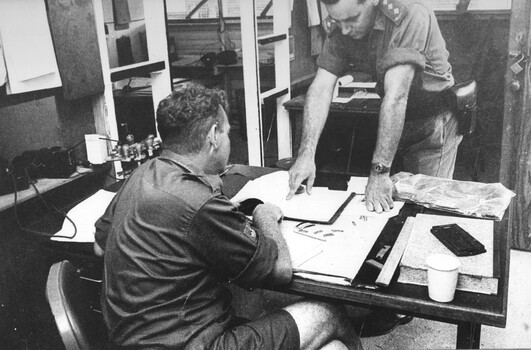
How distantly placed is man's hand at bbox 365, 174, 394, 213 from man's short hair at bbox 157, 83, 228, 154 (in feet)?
2.20

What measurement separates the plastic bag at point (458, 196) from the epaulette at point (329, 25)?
2.23 ft

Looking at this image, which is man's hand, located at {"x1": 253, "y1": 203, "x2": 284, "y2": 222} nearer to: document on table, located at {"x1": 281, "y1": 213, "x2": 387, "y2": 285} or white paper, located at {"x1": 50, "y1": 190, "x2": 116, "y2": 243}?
document on table, located at {"x1": 281, "y1": 213, "x2": 387, "y2": 285}

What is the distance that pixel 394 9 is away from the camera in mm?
1932

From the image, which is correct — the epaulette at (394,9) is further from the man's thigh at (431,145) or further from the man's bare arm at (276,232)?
the man's bare arm at (276,232)

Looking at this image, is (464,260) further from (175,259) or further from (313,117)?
(313,117)

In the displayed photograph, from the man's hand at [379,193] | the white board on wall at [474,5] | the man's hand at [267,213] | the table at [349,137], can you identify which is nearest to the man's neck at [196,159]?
the man's hand at [267,213]

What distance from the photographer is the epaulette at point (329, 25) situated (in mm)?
2061

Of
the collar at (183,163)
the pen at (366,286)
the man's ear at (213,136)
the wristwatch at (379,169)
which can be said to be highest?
the man's ear at (213,136)

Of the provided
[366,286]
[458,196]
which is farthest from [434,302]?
[458,196]

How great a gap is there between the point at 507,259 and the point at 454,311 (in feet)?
1.02

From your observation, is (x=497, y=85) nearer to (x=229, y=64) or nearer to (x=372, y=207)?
(x=372, y=207)

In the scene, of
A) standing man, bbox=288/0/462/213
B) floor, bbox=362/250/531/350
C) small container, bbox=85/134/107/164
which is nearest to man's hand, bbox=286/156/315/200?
standing man, bbox=288/0/462/213

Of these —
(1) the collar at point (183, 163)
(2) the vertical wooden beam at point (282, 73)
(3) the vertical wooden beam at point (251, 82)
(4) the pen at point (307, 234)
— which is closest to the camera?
(1) the collar at point (183, 163)

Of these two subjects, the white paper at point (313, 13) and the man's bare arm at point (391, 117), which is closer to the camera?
A: the man's bare arm at point (391, 117)
